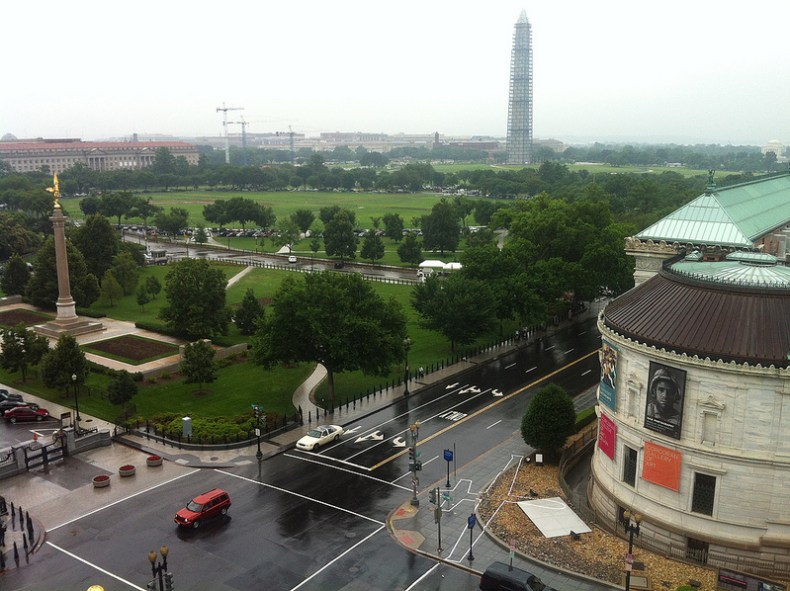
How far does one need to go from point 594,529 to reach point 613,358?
8867 millimetres

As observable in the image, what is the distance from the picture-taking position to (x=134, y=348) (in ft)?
222

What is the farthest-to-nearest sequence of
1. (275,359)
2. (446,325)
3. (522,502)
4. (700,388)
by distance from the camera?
1. (446,325)
2. (275,359)
3. (522,502)
4. (700,388)

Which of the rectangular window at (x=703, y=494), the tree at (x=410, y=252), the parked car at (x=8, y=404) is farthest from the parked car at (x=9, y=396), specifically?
the tree at (x=410, y=252)

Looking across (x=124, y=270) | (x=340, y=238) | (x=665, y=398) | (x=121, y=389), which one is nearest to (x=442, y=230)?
(x=340, y=238)

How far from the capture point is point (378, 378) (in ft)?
198

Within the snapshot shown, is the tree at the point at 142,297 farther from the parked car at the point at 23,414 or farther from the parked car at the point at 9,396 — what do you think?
the parked car at the point at 23,414

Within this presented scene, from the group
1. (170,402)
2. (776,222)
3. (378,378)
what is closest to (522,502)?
(378,378)

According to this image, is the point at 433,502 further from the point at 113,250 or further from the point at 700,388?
the point at 113,250

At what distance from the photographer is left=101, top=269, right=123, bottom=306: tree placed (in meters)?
87.0

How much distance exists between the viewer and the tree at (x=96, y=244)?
3703 inches

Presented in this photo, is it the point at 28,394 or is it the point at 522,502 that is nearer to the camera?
the point at 522,502

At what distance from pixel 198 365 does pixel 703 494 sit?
36.9 meters

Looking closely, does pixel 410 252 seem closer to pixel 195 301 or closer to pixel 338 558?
pixel 195 301

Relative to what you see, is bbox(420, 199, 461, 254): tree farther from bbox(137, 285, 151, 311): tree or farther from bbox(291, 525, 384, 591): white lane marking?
bbox(291, 525, 384, 591): white lane marking
